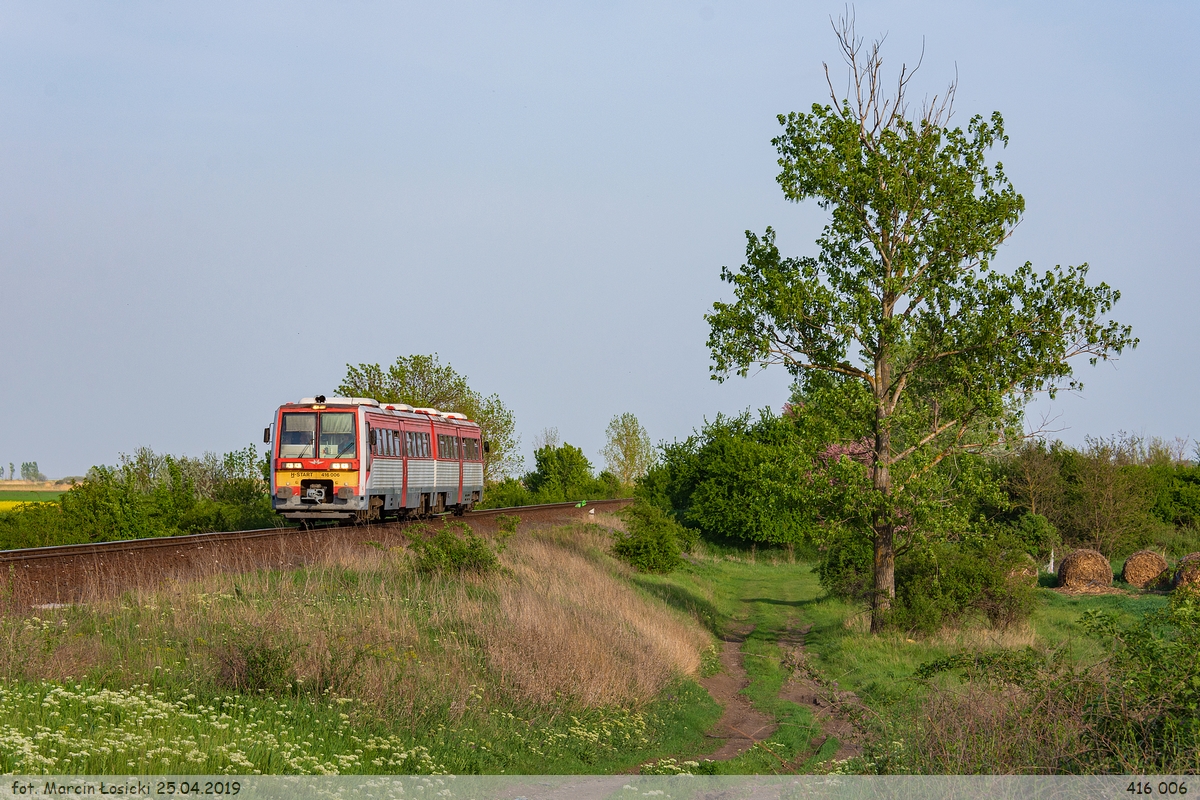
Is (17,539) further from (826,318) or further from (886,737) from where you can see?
(886,737)

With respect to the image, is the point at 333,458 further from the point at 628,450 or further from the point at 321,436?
the point at 628,450

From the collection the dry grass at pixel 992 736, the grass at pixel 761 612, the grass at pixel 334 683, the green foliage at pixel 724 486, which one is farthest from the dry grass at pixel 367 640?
the green foliage at pixel 724 486

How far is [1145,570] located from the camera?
29.5 metres

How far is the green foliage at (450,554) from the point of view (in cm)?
1839

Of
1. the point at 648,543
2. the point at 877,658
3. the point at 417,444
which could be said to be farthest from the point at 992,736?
the point at 417,444

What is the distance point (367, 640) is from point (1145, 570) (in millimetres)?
25222

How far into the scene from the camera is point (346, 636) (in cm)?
1180

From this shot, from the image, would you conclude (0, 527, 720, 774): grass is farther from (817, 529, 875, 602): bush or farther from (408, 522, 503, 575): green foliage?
(817, 529, 875, 602): bush

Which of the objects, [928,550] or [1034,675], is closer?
[1034,675]

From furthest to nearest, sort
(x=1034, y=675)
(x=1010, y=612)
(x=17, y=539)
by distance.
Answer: (x=17, y=539) → (x=1010, y=612) → (x=1034, y=675)

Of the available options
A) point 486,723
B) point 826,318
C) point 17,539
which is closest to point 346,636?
point 486,723

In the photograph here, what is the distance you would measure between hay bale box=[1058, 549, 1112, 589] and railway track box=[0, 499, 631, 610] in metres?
18.9

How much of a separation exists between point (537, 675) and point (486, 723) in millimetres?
1748

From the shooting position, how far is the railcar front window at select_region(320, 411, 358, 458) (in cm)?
2612
